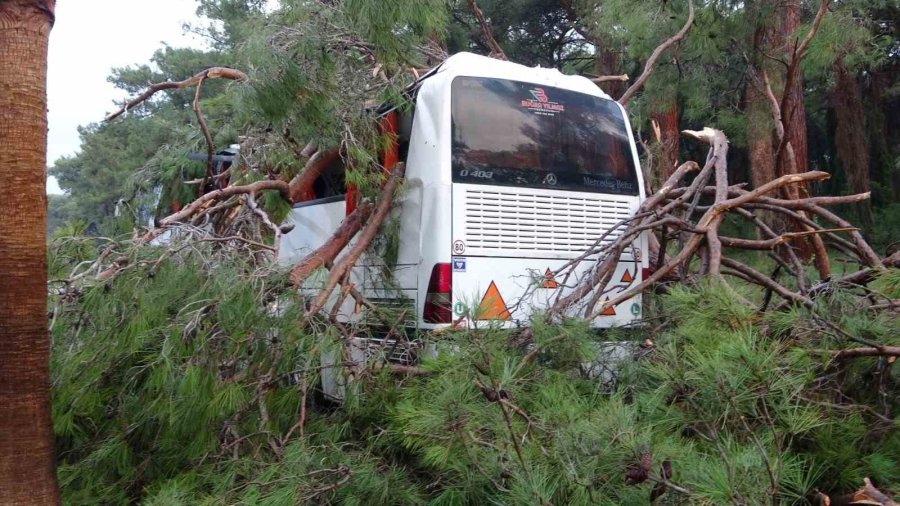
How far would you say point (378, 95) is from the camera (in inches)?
226

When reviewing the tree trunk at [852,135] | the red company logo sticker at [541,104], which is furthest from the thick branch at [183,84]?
the tree trunk at [852,135]

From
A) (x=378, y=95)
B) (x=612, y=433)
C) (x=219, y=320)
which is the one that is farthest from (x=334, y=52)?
(x=612, y=433)

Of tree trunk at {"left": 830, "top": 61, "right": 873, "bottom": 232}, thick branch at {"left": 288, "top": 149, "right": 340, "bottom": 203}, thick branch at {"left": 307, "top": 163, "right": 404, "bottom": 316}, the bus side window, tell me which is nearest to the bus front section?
thick branch at {"left": 307, "top": 163, "right": 404, "bottom": 316}

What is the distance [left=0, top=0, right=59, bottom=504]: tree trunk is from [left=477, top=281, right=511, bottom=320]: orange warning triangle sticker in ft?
7.05

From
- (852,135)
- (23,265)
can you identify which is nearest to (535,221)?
(23,265)

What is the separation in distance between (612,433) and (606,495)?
0.24 meters

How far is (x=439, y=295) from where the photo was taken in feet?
16.7

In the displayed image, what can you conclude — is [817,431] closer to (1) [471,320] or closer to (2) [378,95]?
(1) [471,320]

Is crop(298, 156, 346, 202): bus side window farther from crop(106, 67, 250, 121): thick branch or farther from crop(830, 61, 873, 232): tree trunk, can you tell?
crop(830, 61, 873, 232): tree trunk

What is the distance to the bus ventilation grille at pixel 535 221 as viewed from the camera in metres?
5.27

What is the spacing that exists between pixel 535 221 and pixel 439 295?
971mm

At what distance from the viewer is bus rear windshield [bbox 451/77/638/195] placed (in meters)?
5.38

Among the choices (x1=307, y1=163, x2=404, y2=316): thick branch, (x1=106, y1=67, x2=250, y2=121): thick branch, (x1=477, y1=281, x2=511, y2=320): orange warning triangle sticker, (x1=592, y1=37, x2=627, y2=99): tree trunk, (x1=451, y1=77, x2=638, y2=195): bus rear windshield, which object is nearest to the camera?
(x1=477, y1=281, x2=511, y2=320): orange warning triangle sticker

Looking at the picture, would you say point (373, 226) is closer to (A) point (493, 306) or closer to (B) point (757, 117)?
(A) point (493, 306)
